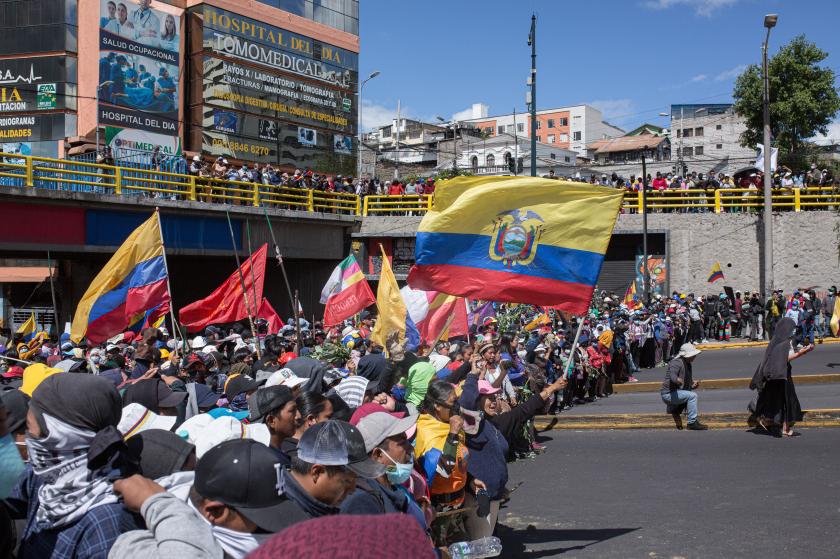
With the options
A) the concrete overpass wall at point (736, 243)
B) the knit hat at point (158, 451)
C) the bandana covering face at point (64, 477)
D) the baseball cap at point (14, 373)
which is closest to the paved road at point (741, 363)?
→ the concrete overpass wall at point (736, 243)

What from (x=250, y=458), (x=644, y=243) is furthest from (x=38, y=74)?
(x=250, y=458)

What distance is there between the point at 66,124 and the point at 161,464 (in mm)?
35404

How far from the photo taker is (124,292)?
10547mm

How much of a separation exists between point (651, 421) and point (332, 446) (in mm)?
8761

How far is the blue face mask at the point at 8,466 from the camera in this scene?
110 inches

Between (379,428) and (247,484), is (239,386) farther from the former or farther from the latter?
(247,484)

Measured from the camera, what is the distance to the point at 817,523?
667 cm

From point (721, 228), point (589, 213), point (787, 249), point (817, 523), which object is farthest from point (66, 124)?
point (817, 523)

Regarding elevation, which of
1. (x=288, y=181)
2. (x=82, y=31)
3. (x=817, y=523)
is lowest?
(x=817, y=523)

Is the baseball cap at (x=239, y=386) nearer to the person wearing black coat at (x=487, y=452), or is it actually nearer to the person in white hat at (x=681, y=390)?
the person wearing black coat at (x=487, y=452)

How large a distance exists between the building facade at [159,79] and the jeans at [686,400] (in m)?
28.3

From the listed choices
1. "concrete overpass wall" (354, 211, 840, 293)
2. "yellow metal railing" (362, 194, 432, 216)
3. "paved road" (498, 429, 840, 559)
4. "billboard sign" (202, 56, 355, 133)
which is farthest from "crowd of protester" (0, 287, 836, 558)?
"billboard sign" (202, 56, 355, 133)

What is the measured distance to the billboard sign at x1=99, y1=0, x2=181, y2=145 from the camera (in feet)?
108

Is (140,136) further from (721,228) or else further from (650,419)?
(650,419)
